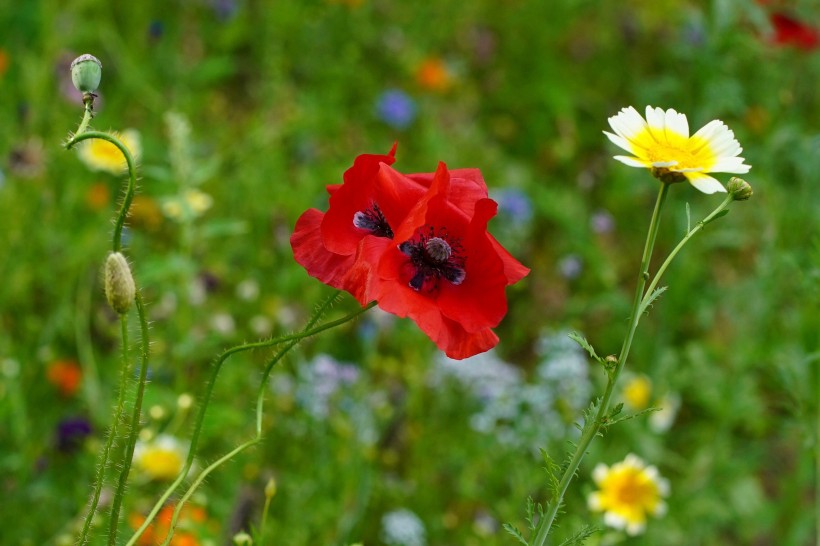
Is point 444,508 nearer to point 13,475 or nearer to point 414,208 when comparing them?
point 13,475

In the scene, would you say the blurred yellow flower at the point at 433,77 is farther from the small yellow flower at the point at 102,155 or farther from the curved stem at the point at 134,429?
the curved stem at the point at 134,429

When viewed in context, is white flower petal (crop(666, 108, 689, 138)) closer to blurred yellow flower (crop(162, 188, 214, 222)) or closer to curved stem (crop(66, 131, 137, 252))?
curved stem (crop(66, 131, 137, 252))

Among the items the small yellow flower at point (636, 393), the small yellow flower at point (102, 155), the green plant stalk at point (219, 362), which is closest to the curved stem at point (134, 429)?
the green plant stalk at point (219, 362)

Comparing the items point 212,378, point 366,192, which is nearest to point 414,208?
point 366,192

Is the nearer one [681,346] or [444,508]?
[444,508]

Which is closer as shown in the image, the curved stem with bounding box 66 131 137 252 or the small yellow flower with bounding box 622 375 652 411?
the curved stem with bounding box 66 131 137 252

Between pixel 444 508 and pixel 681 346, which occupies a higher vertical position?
pixel 681 346

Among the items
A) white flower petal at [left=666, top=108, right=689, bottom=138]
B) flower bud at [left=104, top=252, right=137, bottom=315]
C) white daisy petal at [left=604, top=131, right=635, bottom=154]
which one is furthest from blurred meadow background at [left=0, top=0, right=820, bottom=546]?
flower bud at [left=104, top=252, right=137, bottom=315]
